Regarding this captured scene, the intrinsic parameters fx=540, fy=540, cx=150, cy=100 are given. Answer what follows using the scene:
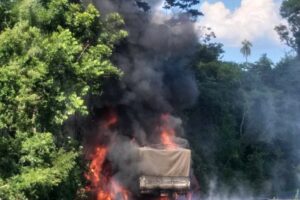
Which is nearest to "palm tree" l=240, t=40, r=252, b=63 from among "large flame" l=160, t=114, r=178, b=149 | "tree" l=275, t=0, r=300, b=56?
"tree" l=275, t=0, r=300, b=56

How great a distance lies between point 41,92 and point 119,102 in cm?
709

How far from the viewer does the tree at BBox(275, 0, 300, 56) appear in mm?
51281

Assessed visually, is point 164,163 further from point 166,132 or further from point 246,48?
point 246,48

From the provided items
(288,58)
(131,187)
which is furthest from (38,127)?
(288,58)

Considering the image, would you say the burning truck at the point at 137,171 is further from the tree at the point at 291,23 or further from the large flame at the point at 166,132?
the tree at the point at 291,23

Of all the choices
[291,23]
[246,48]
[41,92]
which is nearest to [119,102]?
[41,92]

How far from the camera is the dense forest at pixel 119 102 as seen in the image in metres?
13.2

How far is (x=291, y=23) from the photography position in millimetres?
52625

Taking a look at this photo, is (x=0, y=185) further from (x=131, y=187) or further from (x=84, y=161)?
(x=131, y=187)

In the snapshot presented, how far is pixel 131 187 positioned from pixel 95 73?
5.91m

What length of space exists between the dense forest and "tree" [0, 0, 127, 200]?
0.03 metres

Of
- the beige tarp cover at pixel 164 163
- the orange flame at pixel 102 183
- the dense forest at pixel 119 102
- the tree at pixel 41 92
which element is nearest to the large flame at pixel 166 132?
the dense forest at pixel 119 102

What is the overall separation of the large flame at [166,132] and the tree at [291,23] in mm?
31252

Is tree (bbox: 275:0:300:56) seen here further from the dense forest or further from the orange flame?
the orange flame
